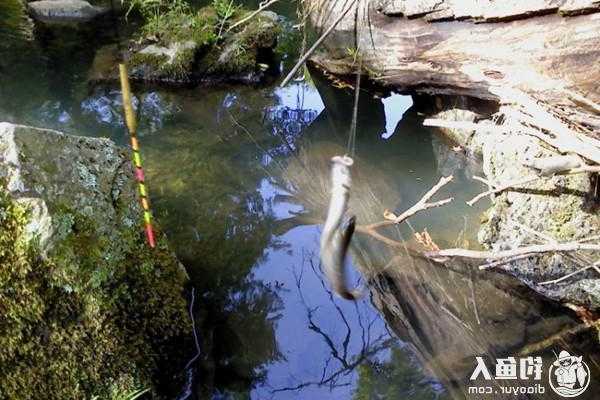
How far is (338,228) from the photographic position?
84.9 inches

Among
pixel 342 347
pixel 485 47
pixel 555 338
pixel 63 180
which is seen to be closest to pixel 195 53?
pixel 485 47

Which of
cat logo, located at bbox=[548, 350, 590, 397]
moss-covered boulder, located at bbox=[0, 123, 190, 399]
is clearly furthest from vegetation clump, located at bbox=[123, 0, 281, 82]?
cat logo, located at bbox=[548, 350, 590, 397]

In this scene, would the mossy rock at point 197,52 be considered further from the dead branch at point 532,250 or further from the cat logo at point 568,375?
the cat logo at point 568,375

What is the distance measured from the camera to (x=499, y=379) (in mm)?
3520

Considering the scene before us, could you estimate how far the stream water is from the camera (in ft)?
12.0

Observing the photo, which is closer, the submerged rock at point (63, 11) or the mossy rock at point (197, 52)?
the mossy rock at point (197, 52)

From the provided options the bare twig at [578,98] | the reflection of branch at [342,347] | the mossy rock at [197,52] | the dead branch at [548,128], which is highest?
the bare twig at [578,98]

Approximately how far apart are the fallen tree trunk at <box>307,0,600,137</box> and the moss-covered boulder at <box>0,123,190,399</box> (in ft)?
10.2

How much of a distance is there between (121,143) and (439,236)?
3.92m

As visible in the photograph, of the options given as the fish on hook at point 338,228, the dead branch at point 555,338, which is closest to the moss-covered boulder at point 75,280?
the fish on hook at point 338,228

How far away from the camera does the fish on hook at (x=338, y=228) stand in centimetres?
207

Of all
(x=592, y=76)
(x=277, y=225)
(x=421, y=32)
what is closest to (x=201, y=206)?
(x=277, y=225)

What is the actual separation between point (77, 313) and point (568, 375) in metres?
3.09

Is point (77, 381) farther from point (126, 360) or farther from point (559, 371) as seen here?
point (559, 371)
